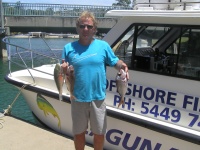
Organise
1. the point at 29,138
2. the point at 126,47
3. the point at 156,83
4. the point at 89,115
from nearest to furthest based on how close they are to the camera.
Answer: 1. the point at 89,115
2. the point at 156,83
3. the point at 126,47
4. the point at 29,138

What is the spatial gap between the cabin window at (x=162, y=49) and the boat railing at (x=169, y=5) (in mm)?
274

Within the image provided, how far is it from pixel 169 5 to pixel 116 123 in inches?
69.3

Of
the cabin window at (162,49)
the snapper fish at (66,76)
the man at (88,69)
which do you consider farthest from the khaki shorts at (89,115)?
the cabin window at (162,49)

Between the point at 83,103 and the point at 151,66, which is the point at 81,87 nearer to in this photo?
the point at 83,103

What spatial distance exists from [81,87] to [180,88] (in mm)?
1275

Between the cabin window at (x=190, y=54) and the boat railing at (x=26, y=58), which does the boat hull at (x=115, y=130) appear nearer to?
the boat railing at (x=26, y=58)

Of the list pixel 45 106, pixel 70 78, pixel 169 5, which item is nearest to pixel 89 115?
pixel 70 78

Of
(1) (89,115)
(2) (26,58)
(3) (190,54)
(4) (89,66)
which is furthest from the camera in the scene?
(2) (26,58)

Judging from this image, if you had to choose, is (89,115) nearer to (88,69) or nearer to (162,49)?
(88,69)

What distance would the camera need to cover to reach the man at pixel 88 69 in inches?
104

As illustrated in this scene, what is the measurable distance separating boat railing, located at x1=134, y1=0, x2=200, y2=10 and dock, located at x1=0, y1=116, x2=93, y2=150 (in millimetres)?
2182

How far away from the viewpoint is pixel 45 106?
15.4 ft

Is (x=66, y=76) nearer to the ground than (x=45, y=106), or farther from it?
farther from it

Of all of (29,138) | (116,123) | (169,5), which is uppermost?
(169,5)
